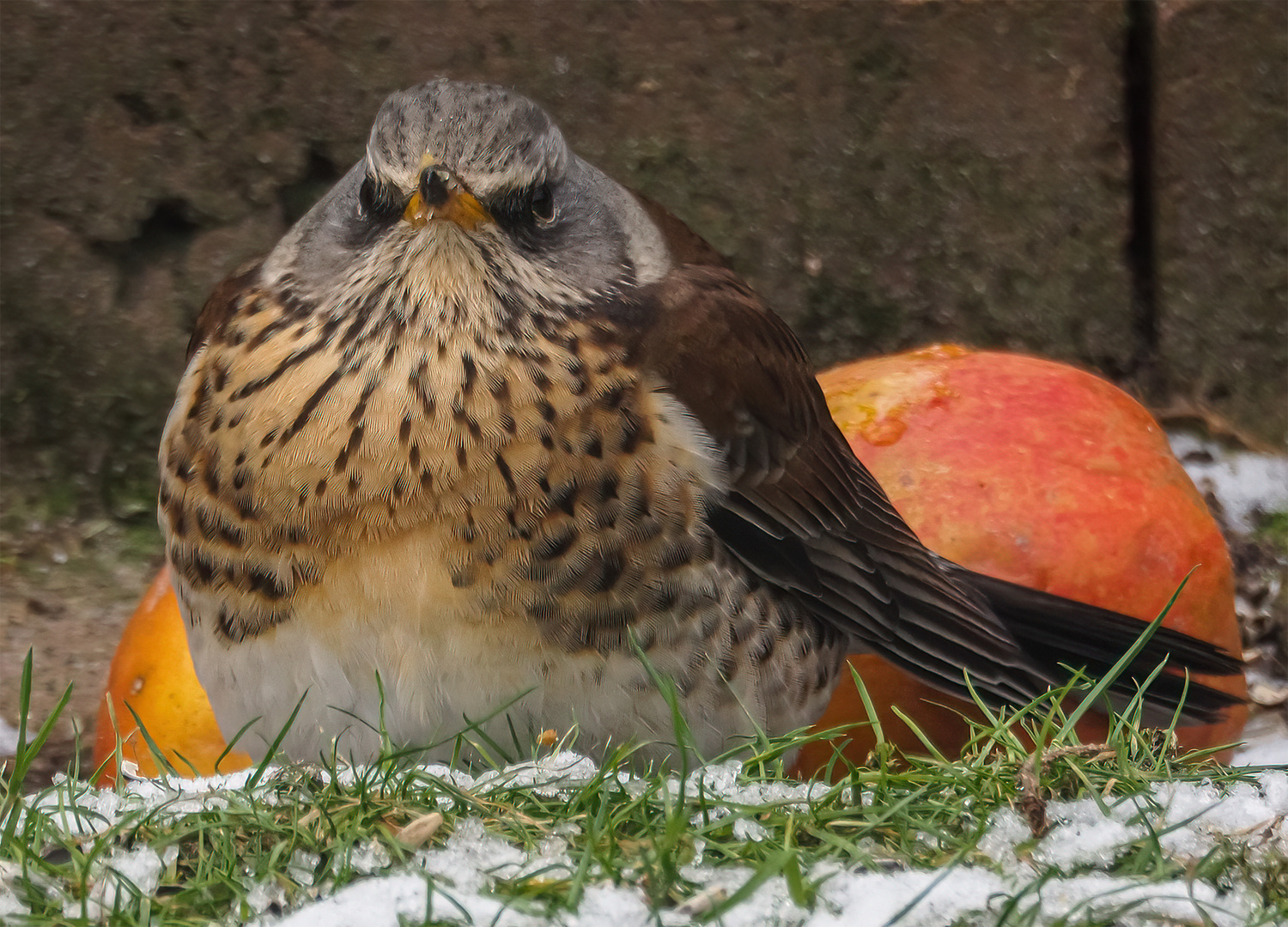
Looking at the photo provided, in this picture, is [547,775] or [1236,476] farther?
[1236,476]

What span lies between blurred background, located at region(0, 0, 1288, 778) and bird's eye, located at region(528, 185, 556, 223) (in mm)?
1931

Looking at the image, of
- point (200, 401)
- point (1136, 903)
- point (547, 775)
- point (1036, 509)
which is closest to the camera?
point (1136, 903)

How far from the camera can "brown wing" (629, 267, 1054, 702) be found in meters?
2.88

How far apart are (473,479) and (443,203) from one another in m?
0.49

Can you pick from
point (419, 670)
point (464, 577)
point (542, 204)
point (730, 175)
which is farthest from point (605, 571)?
point (730, 175)

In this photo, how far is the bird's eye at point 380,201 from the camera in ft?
8.84

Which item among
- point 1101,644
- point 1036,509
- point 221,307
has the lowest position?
point 1101,644

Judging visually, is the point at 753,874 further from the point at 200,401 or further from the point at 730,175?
the point at 730,175

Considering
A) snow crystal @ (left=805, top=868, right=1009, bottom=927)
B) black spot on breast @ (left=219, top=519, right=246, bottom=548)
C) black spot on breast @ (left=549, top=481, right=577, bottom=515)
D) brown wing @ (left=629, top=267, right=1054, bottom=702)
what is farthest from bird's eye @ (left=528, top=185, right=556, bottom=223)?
snow crystal @ (left=805, top=868, right=1009, bottom=927)

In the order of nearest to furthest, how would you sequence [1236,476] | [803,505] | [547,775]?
A: [547,775], [803,505], [1236,476]

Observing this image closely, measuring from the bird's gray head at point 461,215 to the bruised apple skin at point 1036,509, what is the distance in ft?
3.26

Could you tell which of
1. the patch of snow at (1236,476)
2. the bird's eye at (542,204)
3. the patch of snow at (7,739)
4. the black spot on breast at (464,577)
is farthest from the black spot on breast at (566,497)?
the patch of snow at (1236,476)

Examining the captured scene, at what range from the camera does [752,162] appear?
15.6ft

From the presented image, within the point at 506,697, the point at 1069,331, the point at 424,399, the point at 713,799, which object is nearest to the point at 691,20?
the point at 1069,331
